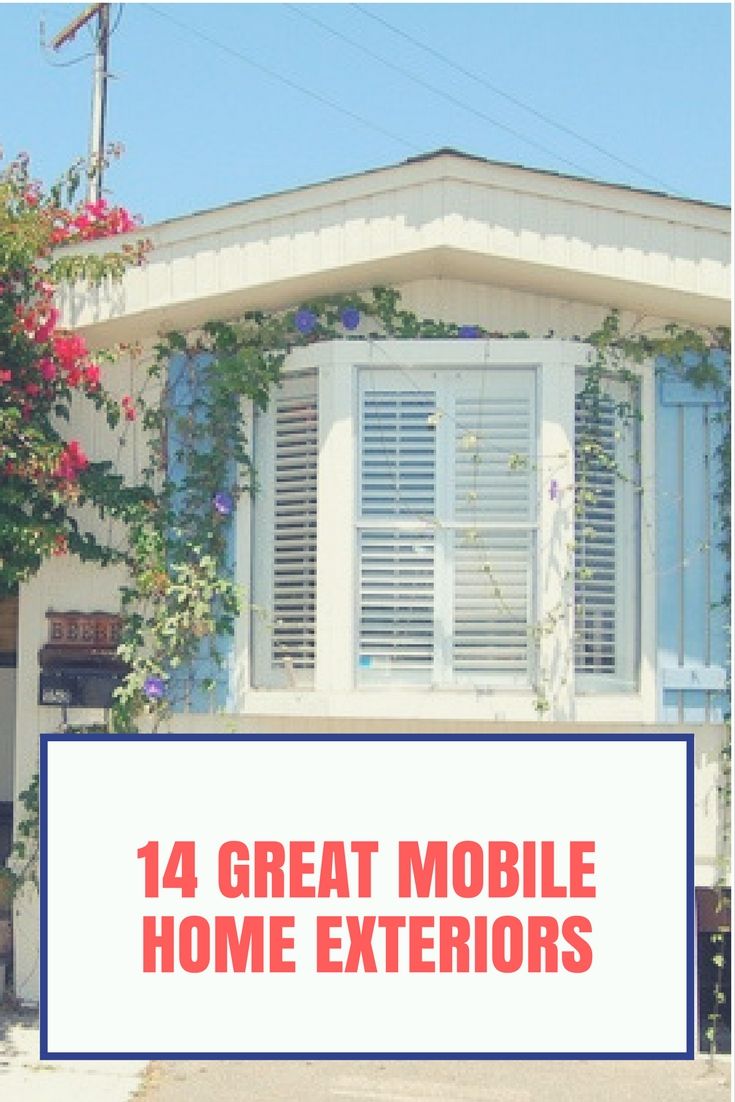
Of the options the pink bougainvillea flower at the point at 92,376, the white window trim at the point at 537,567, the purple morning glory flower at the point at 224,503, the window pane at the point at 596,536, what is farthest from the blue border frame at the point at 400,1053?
the pink bougainvillea flower at the point at 92,376

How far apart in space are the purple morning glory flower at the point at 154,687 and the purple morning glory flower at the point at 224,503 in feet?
3.31

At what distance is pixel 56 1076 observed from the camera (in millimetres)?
8891

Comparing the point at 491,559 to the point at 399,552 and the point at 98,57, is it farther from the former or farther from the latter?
the point at 98,57

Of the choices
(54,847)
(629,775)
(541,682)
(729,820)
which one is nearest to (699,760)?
(729,820)

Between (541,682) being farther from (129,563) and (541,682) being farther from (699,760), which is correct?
(129,563)

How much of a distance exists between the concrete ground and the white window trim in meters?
1.88

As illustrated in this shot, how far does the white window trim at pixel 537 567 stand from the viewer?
9.09 m

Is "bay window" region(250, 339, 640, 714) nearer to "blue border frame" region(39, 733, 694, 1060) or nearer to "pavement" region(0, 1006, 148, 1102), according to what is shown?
"blue border frame" region(39, 733, 694, 1060)

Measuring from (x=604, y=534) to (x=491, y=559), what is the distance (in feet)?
2.21

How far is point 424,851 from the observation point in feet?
24.4

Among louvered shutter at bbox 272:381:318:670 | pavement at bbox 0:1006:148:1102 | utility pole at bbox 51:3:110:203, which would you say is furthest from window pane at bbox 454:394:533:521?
utility pole at bbox 51:3:110:203

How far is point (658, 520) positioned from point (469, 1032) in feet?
10.4

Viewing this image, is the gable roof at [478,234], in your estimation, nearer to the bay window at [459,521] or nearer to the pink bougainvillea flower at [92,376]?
the bay window at [459,521]

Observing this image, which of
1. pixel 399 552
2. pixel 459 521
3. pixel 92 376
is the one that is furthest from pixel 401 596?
pixel 92 376
